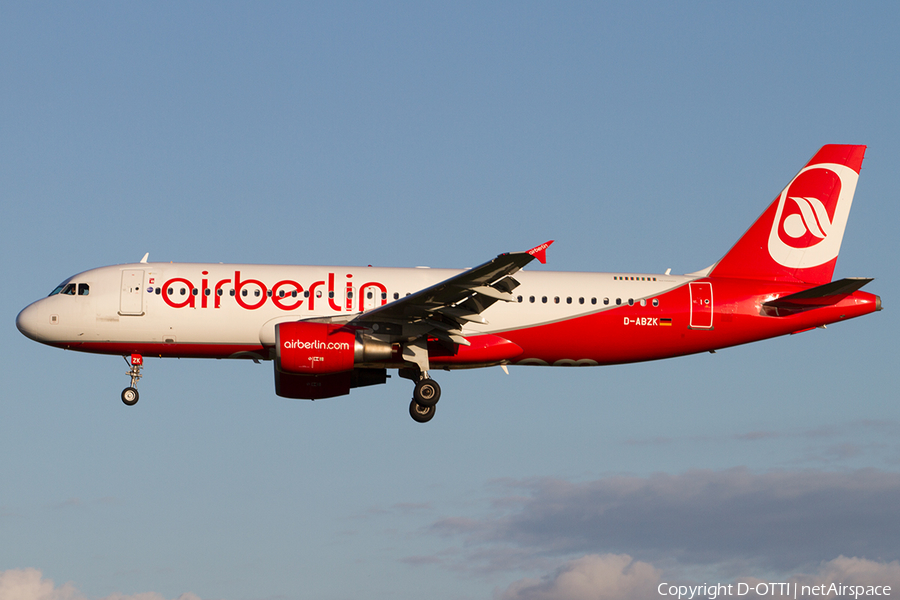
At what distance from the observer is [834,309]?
3294 centimetres

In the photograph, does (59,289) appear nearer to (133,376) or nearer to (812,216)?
(133,376)

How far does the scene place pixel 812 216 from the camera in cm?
3519

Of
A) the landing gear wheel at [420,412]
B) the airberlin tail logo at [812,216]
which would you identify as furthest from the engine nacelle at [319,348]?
the airberlin tail logo at [812,216]

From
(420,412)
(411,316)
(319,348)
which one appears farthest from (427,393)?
(319,348)

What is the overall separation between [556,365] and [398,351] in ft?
16.5

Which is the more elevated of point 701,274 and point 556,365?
point 701,274

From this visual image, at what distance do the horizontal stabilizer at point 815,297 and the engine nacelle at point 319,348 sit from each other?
39.8 ft

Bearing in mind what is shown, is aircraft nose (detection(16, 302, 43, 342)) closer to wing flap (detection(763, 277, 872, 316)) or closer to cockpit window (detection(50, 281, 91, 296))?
cockpit window (detection(50, 281, 91, 296))

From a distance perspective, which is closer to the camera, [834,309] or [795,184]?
[834,309]

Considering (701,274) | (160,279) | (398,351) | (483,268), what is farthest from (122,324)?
(701,274)

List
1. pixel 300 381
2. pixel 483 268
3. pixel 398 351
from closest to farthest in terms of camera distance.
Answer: pixel 483 268 < pixel 398 351 < pixel 300 381

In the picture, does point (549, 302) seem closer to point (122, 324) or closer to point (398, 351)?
point (398, 351)

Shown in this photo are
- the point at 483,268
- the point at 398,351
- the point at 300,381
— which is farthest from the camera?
the point at 300,381

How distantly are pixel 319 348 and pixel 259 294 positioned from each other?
2740mm
